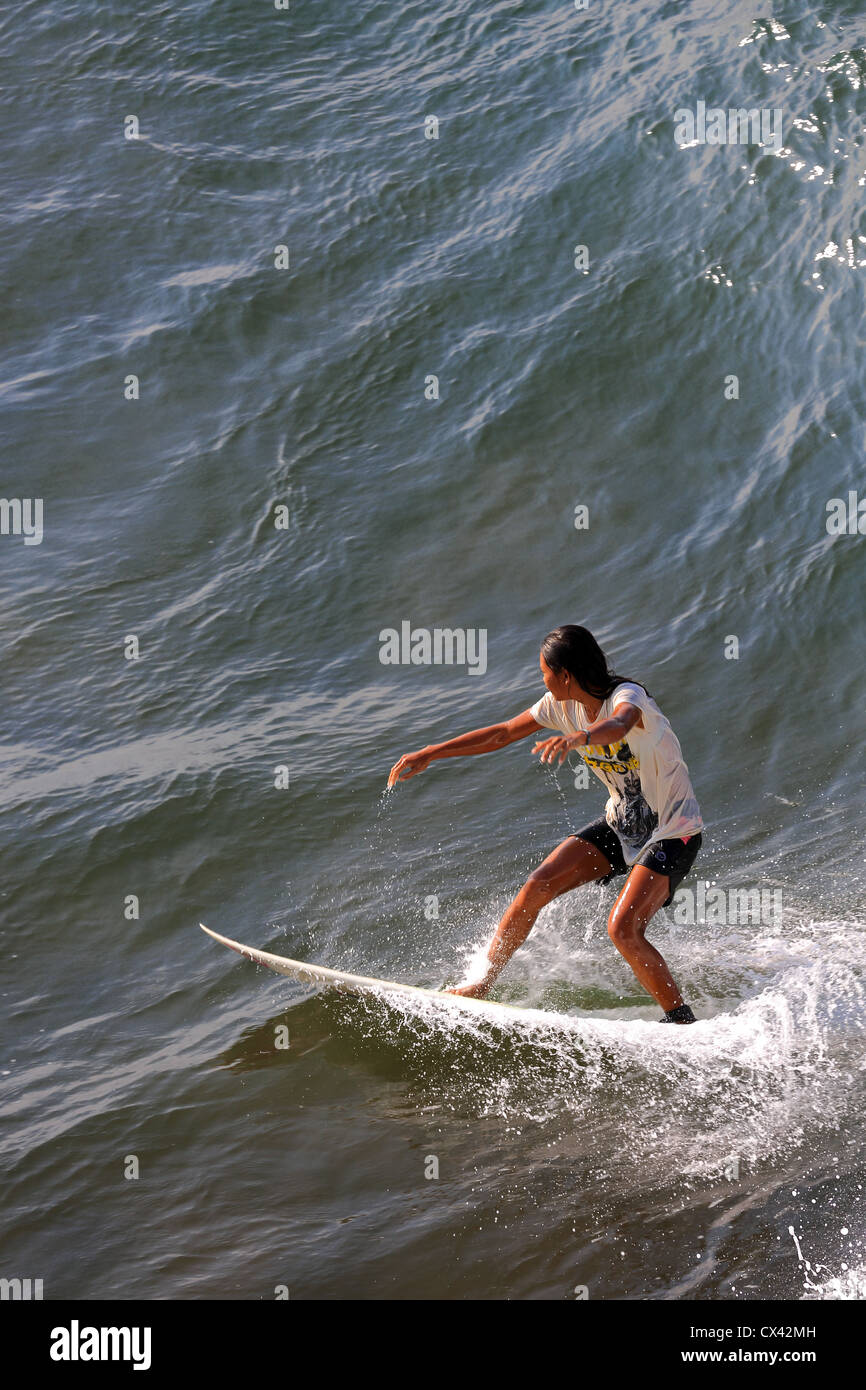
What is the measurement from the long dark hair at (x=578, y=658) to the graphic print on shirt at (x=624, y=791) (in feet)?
0.89

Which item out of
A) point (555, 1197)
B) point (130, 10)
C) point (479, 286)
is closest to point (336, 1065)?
point (555, 1197)

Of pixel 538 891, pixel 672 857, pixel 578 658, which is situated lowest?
pixel 538 891

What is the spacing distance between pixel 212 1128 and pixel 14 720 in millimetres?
4913

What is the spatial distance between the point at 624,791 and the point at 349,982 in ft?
5.62

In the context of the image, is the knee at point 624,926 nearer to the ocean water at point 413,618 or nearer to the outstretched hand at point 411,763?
the ocean water at point 413,618

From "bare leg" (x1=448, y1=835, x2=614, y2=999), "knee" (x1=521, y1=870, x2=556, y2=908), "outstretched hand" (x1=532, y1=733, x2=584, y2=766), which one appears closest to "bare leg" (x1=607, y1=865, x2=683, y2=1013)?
"bare leg" (x1=448, y1=835, x2=614, y2=999)

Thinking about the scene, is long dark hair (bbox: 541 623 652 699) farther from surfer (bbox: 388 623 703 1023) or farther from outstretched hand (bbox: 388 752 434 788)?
outstretched hand (bbox: 388 752 434 788)

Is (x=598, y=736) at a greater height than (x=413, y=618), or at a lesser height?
greater

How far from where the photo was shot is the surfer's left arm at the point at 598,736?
191 inches

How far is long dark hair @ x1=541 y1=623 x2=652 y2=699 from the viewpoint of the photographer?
527 cm

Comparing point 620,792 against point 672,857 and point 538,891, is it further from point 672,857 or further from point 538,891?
point 538,891

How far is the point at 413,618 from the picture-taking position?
32.8 ft

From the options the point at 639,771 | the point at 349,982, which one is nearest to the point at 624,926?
the point at 639,771

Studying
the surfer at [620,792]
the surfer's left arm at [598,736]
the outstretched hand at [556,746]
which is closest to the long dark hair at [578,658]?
the surfer at [620,792]
